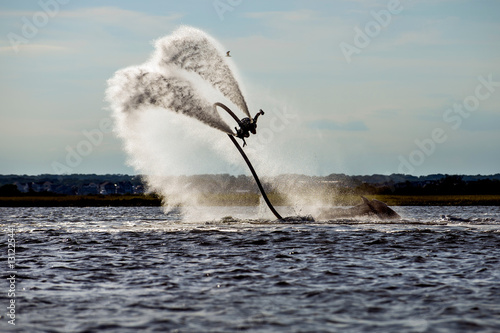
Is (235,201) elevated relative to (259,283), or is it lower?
elevated

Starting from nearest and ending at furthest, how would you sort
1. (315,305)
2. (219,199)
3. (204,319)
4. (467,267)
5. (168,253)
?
(204,319) < (315,305) < (467,267) < (168,253) < (219,199)

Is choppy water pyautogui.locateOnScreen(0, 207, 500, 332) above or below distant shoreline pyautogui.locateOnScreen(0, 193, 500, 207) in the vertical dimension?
below

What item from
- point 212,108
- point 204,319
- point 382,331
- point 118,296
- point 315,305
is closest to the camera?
point 382,331

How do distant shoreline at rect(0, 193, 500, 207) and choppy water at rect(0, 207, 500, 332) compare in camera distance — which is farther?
distant shoreline at rect(0, 193, 500, 207)

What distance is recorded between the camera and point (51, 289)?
21.4m

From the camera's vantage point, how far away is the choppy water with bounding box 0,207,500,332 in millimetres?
16719

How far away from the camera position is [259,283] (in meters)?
22.3

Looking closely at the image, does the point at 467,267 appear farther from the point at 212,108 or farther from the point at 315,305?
the point at 212,108

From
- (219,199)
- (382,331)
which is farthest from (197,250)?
(219,199)

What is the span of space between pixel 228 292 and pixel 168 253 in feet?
35.3

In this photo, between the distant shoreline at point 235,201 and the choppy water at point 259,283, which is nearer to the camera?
the choppy water at point 259,283

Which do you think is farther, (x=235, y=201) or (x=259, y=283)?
(x=235, y=201)

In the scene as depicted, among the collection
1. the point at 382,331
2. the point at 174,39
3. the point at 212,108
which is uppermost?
the point at 174,39

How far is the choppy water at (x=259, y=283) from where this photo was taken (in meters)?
16.7
